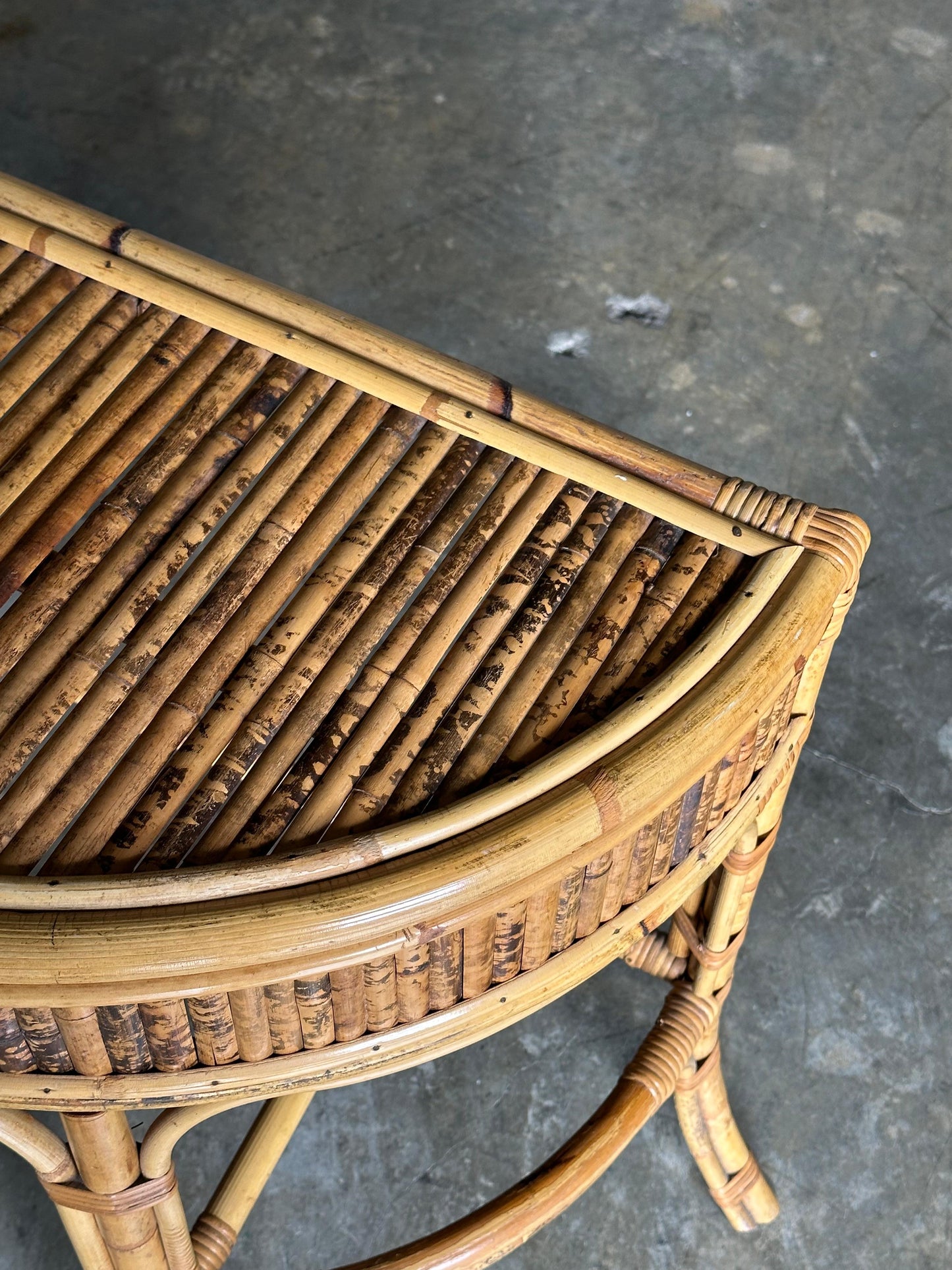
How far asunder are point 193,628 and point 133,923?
24 cm

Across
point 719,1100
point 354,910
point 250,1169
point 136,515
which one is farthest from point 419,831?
point 719,1100

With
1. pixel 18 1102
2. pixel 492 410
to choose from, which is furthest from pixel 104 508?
pixel 18 1102

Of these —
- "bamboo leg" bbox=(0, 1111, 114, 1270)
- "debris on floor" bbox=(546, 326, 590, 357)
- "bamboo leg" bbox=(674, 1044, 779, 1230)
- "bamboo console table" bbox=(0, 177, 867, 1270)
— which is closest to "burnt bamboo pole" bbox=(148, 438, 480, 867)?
"bamboo console table" bbox=(0, 177, 867, 1270)

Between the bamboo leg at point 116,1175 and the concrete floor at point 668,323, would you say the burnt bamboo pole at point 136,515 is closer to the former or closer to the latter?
the bamboo leg at point 116,1175

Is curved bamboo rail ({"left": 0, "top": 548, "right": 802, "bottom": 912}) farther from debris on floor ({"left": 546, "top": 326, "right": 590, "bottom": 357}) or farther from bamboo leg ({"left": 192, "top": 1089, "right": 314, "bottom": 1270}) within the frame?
debris on floor ({"left": 546, "top": 326, "right": 590, "bottom": 357})

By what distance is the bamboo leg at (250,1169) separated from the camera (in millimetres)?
1145

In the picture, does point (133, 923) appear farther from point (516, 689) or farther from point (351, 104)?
point (351, 104)

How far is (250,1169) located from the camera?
1.16 metres

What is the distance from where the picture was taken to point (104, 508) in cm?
99

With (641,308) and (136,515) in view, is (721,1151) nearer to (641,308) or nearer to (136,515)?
(136,515)

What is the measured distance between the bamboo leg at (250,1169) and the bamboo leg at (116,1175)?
0.38 feet

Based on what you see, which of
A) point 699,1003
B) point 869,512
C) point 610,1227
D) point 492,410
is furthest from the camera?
point 869,512

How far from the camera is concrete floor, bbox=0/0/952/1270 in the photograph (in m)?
1.44

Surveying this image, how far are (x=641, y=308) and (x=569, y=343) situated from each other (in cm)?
14
